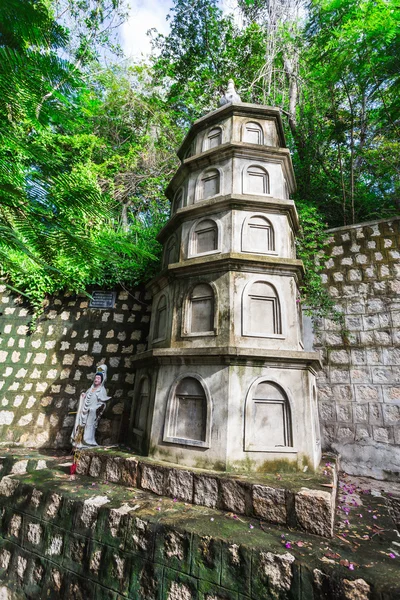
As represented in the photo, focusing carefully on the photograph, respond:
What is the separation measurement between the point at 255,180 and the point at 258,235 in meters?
1.16

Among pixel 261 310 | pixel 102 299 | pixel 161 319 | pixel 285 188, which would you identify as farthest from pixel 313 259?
pixel 102 299

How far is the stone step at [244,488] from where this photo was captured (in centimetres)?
316

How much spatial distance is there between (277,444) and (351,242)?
473 cm

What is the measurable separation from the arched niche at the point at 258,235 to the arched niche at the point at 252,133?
1.71 meters

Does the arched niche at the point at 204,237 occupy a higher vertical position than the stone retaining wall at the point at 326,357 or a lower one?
higher

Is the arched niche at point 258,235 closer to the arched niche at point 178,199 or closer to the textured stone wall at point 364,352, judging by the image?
the arched niche at point 178,199

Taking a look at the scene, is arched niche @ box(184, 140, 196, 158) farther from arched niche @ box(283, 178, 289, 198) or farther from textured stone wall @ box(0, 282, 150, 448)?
textured stone wall @ box(0, 282, 150, 448)

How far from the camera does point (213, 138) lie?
19.7ft

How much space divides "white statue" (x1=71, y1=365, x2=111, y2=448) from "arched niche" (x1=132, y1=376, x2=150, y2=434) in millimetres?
743

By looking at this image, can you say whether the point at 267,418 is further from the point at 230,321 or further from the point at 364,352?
the point at 364,352

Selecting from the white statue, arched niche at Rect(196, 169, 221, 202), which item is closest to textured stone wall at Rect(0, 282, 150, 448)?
the white statue

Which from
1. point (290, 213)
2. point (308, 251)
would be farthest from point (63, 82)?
point (308, 251)

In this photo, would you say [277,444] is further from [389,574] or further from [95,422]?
[95,422]

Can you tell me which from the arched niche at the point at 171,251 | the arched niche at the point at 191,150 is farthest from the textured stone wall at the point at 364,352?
the arched niche at the point at 191,150
